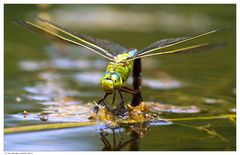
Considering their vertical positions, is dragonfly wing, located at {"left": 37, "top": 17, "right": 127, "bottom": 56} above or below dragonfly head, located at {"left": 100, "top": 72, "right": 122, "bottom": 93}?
above

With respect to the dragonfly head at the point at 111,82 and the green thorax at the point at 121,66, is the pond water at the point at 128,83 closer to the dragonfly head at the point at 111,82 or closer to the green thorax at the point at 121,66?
the dragonfly head at the point at 111,82

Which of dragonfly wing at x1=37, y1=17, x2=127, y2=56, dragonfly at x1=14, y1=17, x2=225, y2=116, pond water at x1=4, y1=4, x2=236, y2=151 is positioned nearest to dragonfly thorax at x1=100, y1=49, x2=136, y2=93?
dragonfly at x1=14, y1=17, x2=225, y2=116

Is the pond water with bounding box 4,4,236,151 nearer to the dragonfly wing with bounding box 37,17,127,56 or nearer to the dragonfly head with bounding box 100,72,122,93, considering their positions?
the dragonfly head with bounding box 100,72,122,93

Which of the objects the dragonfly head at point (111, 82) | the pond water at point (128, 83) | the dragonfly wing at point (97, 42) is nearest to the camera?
the pond water at point (128, 83)

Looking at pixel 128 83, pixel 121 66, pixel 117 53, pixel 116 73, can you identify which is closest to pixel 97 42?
pixel 117 53

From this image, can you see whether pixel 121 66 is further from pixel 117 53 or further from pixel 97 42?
pixel 97 42

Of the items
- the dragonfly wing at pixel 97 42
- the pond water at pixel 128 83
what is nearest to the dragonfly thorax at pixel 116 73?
the dragonfly wing at pixel 97 42
